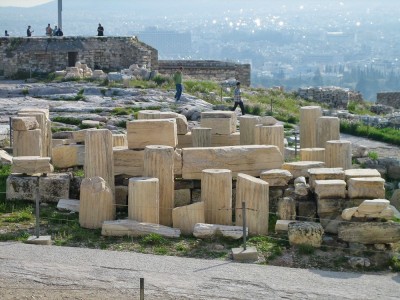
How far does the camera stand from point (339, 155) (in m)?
20.8

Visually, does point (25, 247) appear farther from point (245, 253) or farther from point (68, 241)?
point (245, 253)

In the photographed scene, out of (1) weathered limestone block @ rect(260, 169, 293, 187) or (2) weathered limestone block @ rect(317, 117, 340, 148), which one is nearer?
(1) weathered limestone block @ rect(260, 169, 293, 187)

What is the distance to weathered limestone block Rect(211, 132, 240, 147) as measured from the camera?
74.5 ft

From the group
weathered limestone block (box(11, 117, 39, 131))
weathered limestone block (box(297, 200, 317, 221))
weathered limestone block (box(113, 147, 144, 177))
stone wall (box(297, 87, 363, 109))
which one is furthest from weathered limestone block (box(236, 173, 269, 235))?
stone wall (box(297, 87, 363, 109))

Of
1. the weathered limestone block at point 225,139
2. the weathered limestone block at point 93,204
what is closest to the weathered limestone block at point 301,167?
the weathered limestone block at point 225,139

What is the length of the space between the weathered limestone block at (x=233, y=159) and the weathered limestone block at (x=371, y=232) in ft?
10.5

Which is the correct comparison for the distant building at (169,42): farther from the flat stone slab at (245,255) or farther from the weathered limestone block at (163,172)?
the flat stone slab at (245,255)

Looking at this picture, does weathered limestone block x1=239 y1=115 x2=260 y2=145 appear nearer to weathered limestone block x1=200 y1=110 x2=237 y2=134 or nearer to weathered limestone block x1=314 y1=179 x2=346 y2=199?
weathered limestone block x1=200 y1=110 x2=237 y2=134

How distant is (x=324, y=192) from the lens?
1808 cm

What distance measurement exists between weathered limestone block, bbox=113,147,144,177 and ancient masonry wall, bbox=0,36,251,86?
24.5 metres

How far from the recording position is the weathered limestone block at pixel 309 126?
2459 centimetres

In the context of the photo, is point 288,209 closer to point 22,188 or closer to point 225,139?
point 225,139

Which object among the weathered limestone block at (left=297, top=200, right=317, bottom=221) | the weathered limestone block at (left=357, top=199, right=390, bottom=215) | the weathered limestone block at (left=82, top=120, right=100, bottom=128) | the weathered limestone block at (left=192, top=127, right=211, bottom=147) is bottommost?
the weathered limestone block at (left=297, top=200, right=317, bottom=221)

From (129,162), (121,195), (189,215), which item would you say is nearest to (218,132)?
(129,162)
